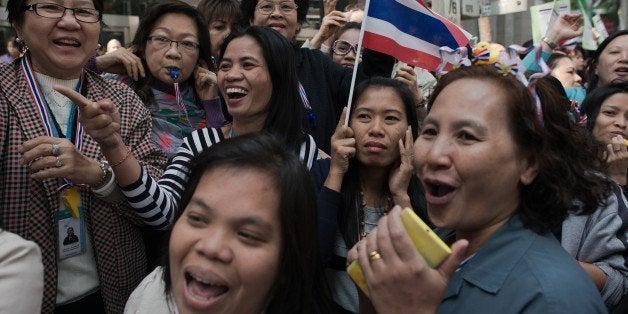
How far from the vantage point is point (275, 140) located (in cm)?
203

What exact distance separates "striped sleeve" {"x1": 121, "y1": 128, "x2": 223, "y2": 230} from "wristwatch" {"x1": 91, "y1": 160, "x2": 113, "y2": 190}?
0.07 m

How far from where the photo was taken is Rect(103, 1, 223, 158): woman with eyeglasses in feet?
10.8

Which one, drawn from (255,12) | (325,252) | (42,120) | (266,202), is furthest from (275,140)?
(255,12)

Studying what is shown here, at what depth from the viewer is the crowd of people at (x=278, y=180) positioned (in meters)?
1.61

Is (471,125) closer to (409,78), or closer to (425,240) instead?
(425,240)

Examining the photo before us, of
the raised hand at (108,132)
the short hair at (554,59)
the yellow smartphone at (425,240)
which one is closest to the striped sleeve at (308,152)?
the raised hand at (108,132)

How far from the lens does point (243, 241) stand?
5.57 ft

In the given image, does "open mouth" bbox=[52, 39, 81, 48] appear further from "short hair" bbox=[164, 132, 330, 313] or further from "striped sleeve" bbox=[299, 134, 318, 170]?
"striped sleeve" bbox=[299, 134, 318, 170]

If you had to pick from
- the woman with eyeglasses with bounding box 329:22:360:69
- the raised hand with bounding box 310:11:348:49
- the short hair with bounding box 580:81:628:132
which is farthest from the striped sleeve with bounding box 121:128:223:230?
the short hair with bounding box 580:81:628:132

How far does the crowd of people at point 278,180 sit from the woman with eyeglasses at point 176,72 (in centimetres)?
1

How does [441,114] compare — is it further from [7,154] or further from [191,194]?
[7,154]

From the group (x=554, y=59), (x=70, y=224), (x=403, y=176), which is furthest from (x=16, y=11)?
(x=554, y=59)

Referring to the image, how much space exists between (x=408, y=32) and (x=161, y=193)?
1645 millimetres

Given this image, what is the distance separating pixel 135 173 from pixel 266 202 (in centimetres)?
72
